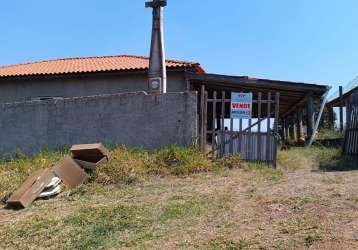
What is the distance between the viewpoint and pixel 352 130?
41.3 feet

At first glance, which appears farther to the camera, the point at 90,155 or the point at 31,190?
the point at 90,155

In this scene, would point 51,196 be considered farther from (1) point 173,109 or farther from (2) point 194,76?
(2) point 194,76

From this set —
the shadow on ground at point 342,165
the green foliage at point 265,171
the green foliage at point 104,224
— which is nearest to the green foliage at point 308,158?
the shadow on ground at point 342,165

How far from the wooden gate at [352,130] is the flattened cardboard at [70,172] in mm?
6611

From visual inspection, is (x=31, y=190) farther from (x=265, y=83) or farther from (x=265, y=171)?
(x=265, y=83)

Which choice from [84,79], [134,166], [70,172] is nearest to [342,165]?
[134,166]

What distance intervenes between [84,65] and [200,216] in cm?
1138

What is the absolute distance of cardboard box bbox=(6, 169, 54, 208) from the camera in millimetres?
8008

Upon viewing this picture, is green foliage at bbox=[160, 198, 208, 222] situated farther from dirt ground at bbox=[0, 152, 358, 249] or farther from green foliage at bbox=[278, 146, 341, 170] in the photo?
green foliage at bbox=[278, 146, 341, 170]

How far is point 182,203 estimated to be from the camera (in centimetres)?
740

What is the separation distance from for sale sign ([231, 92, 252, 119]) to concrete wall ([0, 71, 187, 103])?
4.40m

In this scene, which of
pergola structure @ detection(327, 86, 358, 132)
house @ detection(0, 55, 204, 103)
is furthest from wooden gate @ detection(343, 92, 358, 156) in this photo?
house @ detection(0, 55, 204, 103)

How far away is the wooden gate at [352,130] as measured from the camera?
480 inches

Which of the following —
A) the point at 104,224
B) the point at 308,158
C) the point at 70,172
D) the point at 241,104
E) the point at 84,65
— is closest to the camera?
the point at 104,224
